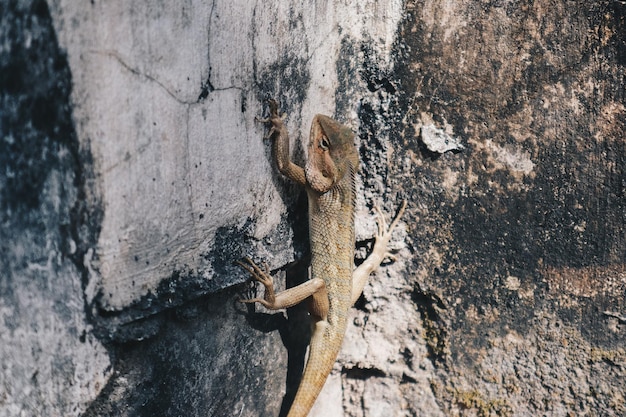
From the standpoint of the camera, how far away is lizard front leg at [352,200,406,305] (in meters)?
3.12

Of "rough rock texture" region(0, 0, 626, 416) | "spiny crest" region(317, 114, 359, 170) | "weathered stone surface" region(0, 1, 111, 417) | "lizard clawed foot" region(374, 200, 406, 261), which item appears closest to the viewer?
"weathered stone surface" region(0, 1, 111, 417)

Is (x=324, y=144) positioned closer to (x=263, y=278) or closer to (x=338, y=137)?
(x=338, y=137)

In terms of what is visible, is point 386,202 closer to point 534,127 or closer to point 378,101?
point 378,101

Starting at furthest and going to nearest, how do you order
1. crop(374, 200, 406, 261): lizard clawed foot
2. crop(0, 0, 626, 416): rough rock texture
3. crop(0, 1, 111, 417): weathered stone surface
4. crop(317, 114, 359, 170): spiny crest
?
crop(374, 200, 406, 261): lizard clawed foot, crop(317, 114, 359, 170): spiny crest, crop(0, 0, 626, 416): rough rock texture, crop(0, 1, 111, 417): weathered stone surface

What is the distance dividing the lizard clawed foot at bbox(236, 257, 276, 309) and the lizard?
0.03m

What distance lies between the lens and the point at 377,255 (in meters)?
3.15

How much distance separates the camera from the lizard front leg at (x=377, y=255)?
123 inches

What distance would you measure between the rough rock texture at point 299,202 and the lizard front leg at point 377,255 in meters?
0.07

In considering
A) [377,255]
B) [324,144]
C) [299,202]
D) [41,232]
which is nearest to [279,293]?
[299,202]

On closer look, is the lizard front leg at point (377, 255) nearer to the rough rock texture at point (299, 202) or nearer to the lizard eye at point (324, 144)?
the rough rock texture at point (299, 202)

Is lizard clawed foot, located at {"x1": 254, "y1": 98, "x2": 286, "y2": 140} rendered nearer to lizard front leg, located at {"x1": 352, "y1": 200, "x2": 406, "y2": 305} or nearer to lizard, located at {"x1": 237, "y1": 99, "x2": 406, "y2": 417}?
lizard, located at {"x1": 237, "y1": 99, "x2": 406, "y2": 417}

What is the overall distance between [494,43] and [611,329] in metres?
1.43

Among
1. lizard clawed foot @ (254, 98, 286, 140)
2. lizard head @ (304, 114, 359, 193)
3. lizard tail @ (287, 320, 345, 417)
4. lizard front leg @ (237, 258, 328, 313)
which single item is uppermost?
lizard clawed foot @ (254, 98, 286, 140)

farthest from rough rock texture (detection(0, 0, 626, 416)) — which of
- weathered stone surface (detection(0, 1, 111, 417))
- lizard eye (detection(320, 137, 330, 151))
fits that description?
lizard eye (detection(320, 137, 330, 151))
